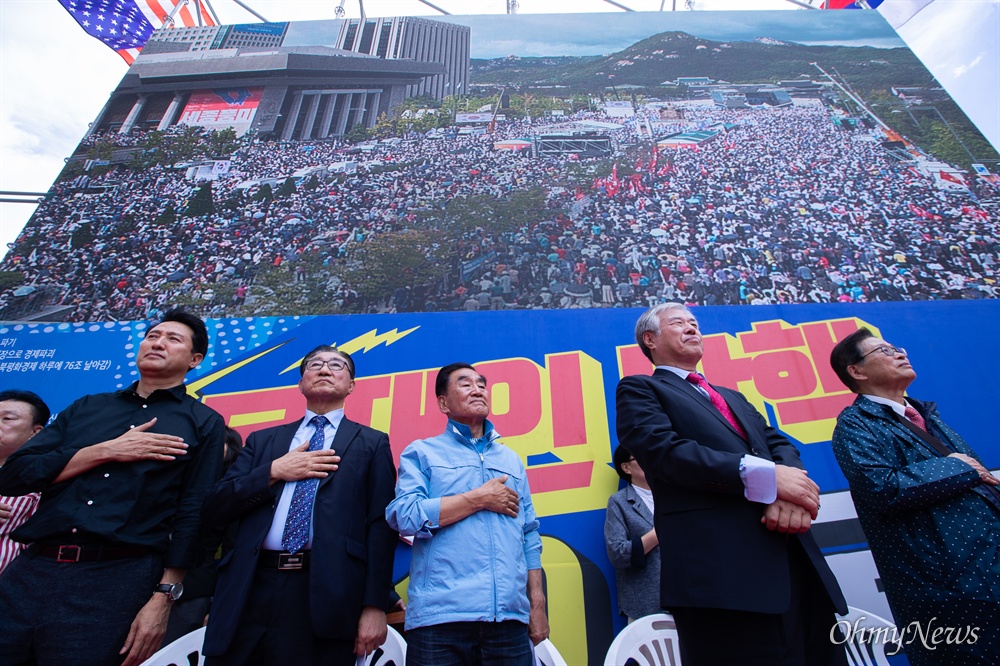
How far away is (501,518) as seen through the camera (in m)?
1.49

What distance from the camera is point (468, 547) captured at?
1401 mm

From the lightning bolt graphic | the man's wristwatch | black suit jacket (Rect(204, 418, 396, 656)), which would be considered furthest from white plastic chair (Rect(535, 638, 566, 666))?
the lightning bolt graphic

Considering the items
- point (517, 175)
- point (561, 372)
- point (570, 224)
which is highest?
point (517, 175)

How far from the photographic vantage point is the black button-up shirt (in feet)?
4.33

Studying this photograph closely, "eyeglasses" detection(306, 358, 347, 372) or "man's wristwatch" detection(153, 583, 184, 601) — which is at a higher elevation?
"eyeglasses" detection(306, 358, 347, 372)

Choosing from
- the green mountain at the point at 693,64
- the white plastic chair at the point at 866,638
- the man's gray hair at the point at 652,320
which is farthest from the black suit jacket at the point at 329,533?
the green mountain at the point at 693,64

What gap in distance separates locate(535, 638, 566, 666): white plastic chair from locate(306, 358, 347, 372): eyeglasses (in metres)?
1.03

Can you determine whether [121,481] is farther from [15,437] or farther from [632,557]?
[632,557]

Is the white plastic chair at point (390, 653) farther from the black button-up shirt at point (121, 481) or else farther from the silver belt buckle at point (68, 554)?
the silver belt buckle at point (68, 554)

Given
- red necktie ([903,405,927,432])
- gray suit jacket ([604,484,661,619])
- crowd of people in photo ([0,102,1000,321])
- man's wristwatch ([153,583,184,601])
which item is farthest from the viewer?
crowd of people in photo ([0,102,1000,321])

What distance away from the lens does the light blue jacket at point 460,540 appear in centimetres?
130

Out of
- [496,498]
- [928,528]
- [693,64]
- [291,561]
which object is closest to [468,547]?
[496,498]

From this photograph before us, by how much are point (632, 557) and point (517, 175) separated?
3091mm

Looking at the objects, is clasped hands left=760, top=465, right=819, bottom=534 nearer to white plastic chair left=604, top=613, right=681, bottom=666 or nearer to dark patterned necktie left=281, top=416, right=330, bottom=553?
white plastic chair left=604, top=613, right=681, bottom=666
